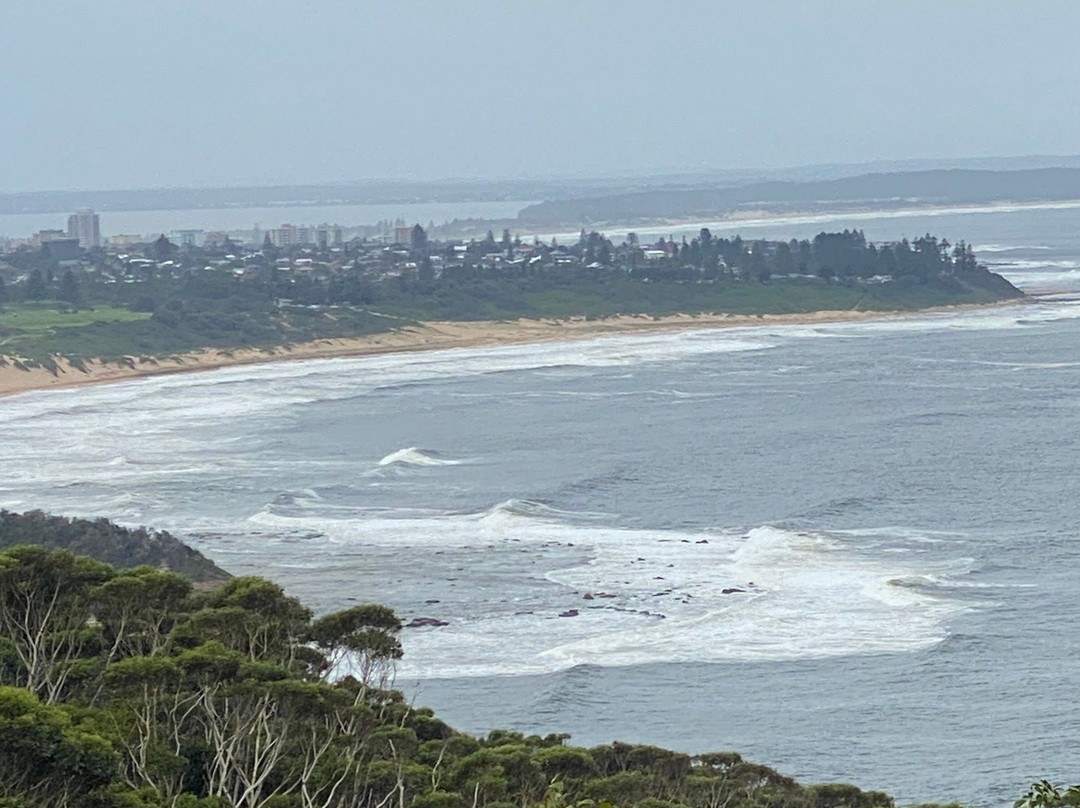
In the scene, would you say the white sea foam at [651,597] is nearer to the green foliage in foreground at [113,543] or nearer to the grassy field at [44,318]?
the green foliage in foreground at [113,543]

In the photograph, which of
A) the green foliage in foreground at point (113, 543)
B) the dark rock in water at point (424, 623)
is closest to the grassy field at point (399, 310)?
the green foliage in foreground at point (113, 543)

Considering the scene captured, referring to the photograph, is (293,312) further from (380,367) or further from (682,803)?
(682,803)

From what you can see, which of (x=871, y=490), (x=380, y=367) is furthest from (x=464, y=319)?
(x=871, y=490)

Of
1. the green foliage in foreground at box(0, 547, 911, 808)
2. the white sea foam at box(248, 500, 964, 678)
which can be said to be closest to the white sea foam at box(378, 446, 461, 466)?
the white sea foam at box(248, 500, 964, 678)

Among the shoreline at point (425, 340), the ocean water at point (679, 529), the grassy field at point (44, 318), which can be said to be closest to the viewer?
the ocean water at point (679, 529)

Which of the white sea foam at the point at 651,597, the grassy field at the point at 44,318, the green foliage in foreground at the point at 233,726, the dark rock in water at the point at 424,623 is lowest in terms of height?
the grassy field at the point at 44,318

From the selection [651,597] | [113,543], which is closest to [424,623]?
[651,597]

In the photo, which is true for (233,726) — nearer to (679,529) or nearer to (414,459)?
(679,529)
